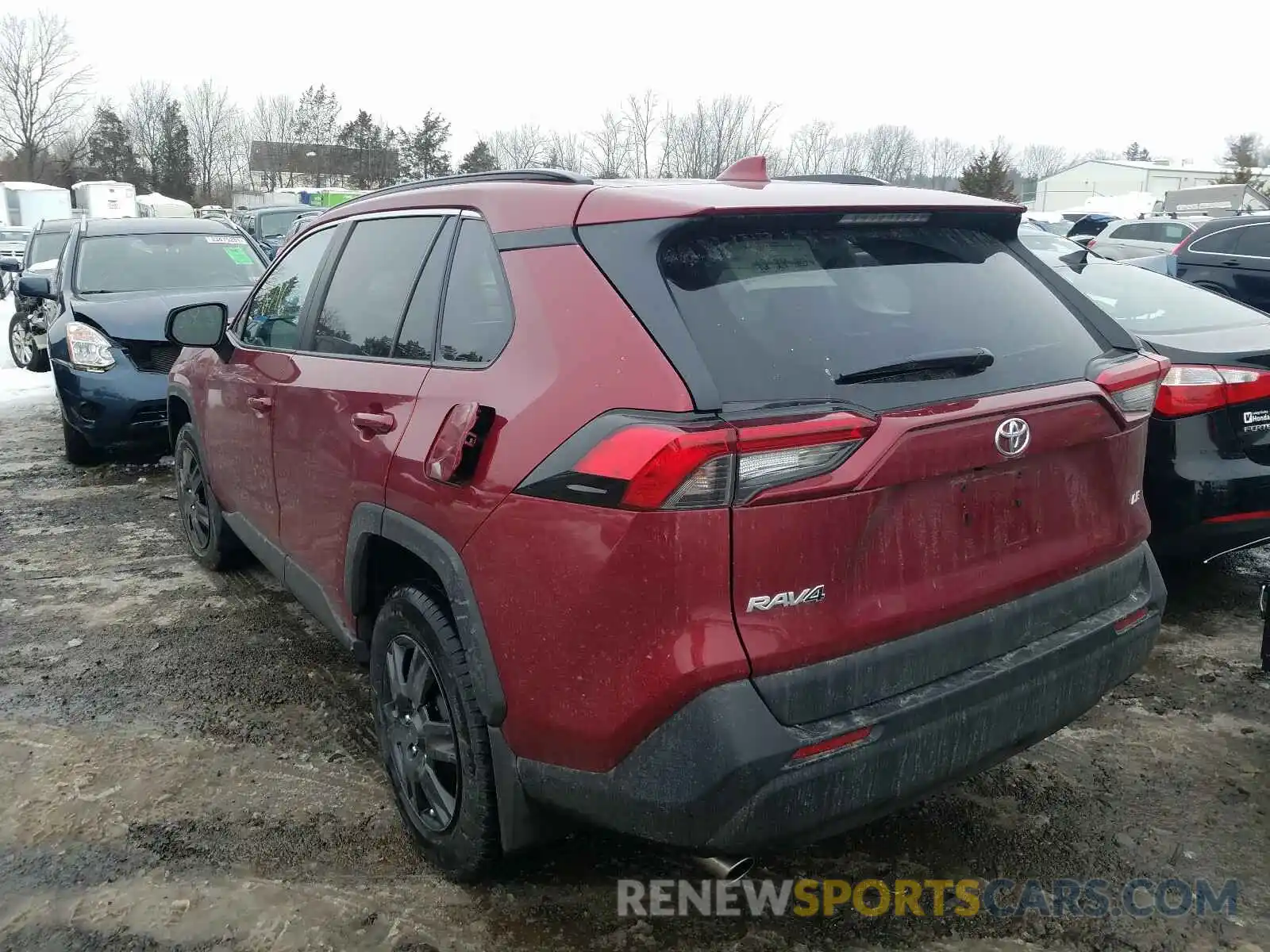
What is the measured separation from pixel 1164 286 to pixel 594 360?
182 inches

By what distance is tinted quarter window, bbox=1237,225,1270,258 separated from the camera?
10312 mm

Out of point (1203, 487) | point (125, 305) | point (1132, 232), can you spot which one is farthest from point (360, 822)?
point (1132, 232)

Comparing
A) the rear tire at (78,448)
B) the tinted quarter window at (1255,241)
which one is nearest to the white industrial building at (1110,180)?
the tinted quarter window at (1255,241)

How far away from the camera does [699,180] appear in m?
2.77

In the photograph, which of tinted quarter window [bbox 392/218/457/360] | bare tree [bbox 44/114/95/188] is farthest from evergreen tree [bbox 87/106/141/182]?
tinted quarter window [bbox 392/218/457/360]

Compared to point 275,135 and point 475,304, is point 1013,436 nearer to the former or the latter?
point 475,304

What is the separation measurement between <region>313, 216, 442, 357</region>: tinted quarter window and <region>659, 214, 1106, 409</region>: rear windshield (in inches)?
43.3

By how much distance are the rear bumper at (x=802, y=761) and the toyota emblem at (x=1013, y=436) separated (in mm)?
469

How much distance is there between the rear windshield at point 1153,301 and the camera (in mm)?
4848

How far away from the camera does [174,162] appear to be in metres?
65.5

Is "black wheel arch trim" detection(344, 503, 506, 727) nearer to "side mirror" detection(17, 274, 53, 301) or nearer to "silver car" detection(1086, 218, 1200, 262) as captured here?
"side mirror" detection(17, 274, 53, 301)


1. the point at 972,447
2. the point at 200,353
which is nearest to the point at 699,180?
the point at 972,447

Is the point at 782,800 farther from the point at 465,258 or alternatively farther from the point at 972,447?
the point at 465,258

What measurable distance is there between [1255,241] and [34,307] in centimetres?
1314
